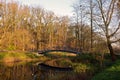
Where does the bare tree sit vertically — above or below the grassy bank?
above

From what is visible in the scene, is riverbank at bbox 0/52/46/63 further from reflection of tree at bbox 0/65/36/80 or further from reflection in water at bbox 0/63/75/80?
reflection in water at bbox 0/63/75/80

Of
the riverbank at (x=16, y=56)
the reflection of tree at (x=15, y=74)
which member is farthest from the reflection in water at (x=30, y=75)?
the riverbank at (x=16, y=56)

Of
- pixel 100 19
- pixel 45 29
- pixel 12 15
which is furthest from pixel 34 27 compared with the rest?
pixel 100 19

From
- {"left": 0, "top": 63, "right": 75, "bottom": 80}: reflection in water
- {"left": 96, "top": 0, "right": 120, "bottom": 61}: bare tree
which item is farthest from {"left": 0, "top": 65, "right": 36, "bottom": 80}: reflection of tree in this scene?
{"left": 96, "top": 0, "right": 120, "bottom": 61}: bare tree

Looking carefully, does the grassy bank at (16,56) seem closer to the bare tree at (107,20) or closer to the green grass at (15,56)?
the green grass at (15,56)

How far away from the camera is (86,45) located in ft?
160

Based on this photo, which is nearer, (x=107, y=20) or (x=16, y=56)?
(x=107, y=20)

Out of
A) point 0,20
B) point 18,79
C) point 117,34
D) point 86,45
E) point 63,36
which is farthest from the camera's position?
point 63,36

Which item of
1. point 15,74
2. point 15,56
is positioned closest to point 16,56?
point 15,56

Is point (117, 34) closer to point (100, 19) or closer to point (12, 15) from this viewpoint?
point (100, 19)

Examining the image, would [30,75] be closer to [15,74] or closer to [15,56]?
[15,74]

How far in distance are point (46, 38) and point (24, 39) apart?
11.2 m

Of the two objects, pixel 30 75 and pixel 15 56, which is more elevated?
pixel 15 56

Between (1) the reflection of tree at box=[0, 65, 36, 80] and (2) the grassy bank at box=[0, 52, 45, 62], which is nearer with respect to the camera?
(1) the reflection of tree at box=[0, 65, 36, 80]
